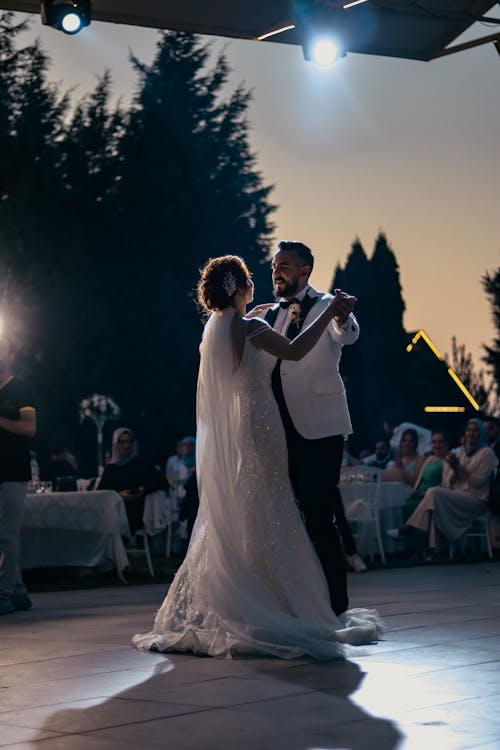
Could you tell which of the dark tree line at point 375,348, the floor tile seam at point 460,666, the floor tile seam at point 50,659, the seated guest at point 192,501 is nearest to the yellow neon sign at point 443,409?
the dark tree line at point 375,348

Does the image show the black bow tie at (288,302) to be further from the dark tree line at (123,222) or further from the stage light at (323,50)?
the dark tree line at (123,222)

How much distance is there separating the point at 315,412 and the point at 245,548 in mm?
840

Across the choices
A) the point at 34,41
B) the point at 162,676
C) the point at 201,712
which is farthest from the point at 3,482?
the point at 34,41

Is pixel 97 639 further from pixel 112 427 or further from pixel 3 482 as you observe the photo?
pixel 112 427

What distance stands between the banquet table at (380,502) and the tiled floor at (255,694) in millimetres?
7123

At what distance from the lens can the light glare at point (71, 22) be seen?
31.3ft

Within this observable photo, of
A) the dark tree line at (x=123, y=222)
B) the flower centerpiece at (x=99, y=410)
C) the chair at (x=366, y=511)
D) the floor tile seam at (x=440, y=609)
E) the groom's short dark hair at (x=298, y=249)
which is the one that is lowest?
the floor tile seam at (x=440, y=609)

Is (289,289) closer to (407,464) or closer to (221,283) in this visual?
(221,283)

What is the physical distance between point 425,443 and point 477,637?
571 inches

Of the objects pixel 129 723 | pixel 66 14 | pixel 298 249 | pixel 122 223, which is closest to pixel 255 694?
pixel 129 723

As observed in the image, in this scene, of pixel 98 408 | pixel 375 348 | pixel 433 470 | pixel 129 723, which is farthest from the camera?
pixel 375 348

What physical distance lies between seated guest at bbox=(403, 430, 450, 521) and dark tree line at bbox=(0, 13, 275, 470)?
13338 millimetres

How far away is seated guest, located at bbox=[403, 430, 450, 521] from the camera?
1598 cm

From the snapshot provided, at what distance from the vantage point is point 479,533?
53.3ft
